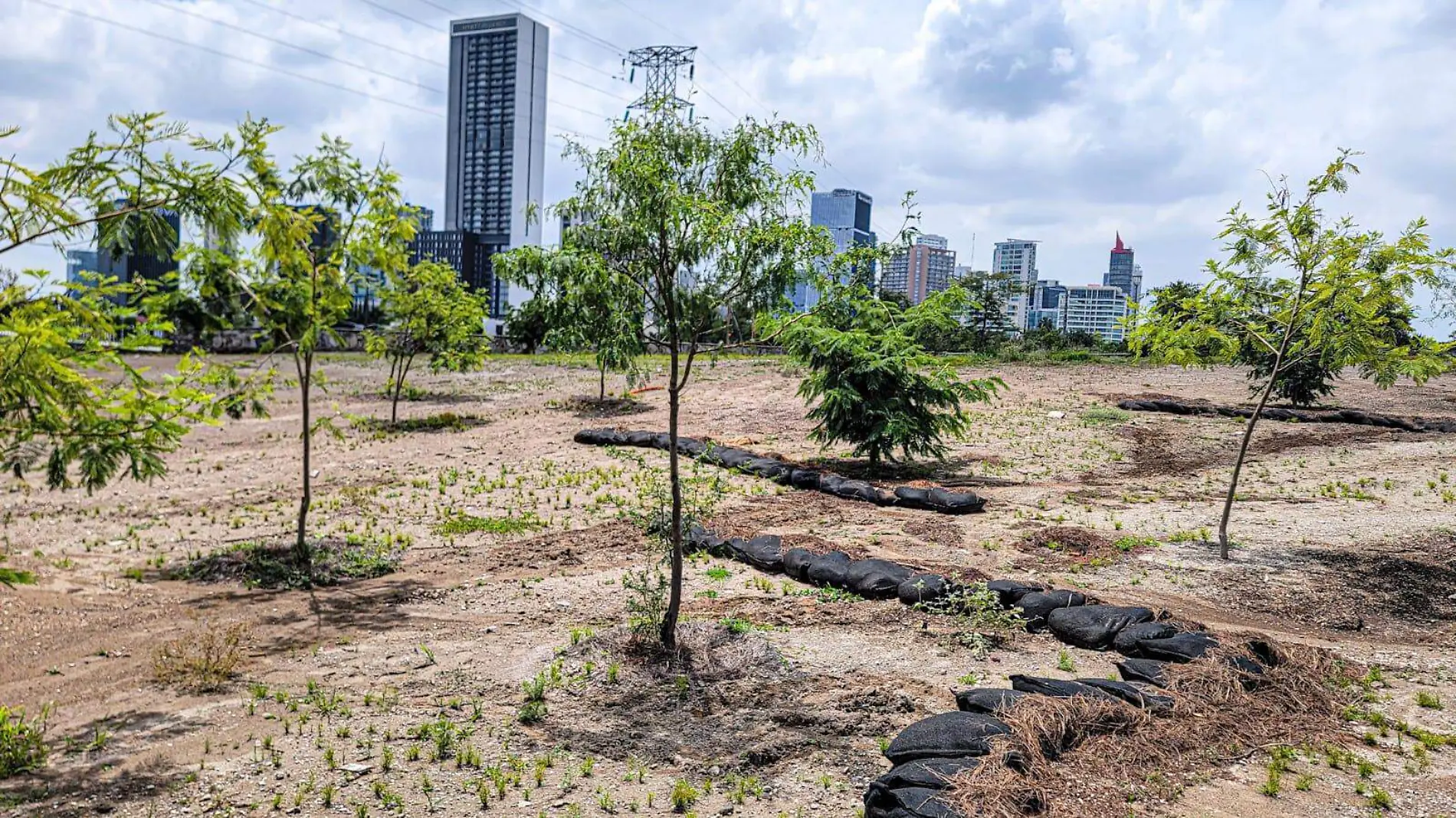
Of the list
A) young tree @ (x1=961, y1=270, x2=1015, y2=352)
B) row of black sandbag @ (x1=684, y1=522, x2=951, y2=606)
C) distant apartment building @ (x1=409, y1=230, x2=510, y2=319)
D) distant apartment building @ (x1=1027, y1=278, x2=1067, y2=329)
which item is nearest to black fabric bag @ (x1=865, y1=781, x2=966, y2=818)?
row of black sandbag @ (x1=684, y1=522, x2=951, y2=606)

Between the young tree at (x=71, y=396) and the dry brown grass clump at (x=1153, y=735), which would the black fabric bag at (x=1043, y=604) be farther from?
the young tree at (x=71, y=396)

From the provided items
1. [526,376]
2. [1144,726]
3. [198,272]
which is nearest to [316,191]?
[198,272]

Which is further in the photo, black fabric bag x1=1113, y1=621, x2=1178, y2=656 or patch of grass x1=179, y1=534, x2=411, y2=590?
patch of grass x1=179, y1=534, x2=411, y2=590

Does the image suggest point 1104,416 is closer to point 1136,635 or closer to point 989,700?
point 1136,635

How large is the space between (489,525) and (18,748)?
622cm

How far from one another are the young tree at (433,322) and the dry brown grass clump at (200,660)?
44.3 ft

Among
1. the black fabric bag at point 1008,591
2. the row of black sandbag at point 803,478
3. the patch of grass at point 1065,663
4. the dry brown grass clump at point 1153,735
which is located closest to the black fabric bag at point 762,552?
the row of black sandbag at point 803,478

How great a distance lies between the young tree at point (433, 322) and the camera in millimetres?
21281

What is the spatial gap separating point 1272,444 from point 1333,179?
9391 millimetres

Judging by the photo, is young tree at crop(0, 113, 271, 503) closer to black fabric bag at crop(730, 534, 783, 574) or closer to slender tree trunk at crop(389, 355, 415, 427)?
black fabric bag at crop(730, 534, 783, 574)

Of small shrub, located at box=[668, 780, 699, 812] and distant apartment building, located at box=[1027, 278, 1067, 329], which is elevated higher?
distant apartment building, located at box=[1027, 278, 1067, 329]

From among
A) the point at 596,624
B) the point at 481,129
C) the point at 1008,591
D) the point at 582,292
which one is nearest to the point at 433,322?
the point at 596,624

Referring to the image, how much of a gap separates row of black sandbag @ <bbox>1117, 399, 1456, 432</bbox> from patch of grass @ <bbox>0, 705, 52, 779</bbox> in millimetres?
20993

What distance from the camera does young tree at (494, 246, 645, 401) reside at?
6539mm
